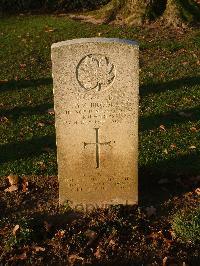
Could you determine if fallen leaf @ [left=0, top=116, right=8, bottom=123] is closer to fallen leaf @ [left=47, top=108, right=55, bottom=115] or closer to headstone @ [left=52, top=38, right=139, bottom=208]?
fallen leaf @ [left=47, top=108, right=55, bottom=115]

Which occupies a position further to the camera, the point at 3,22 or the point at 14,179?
the point at 3,22

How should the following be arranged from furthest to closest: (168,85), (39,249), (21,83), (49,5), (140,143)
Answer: (49,5), (21,83), (168,85), (140,143), (39,249)

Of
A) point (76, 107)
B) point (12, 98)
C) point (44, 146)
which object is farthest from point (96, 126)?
point (12, 98)

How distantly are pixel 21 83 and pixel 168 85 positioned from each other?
103 inches

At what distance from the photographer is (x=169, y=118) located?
799cm

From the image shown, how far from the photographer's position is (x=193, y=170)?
648cm

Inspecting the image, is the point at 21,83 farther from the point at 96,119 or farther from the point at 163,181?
the point at 96,119

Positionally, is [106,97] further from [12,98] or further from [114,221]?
[12,98]

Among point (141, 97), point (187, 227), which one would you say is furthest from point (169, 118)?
point (187, 227)

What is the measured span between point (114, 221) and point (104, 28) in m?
7.89

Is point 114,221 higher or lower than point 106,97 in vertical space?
lower

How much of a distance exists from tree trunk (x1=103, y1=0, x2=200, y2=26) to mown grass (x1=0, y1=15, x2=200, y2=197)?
0.46 m

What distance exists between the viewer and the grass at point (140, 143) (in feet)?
17.5

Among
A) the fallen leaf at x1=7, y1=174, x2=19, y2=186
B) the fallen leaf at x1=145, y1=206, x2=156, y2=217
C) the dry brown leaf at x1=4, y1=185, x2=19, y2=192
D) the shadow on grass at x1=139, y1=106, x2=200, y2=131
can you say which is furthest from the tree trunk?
the fallen leaf at x1=145, y1=206, x2=156, y2=217
